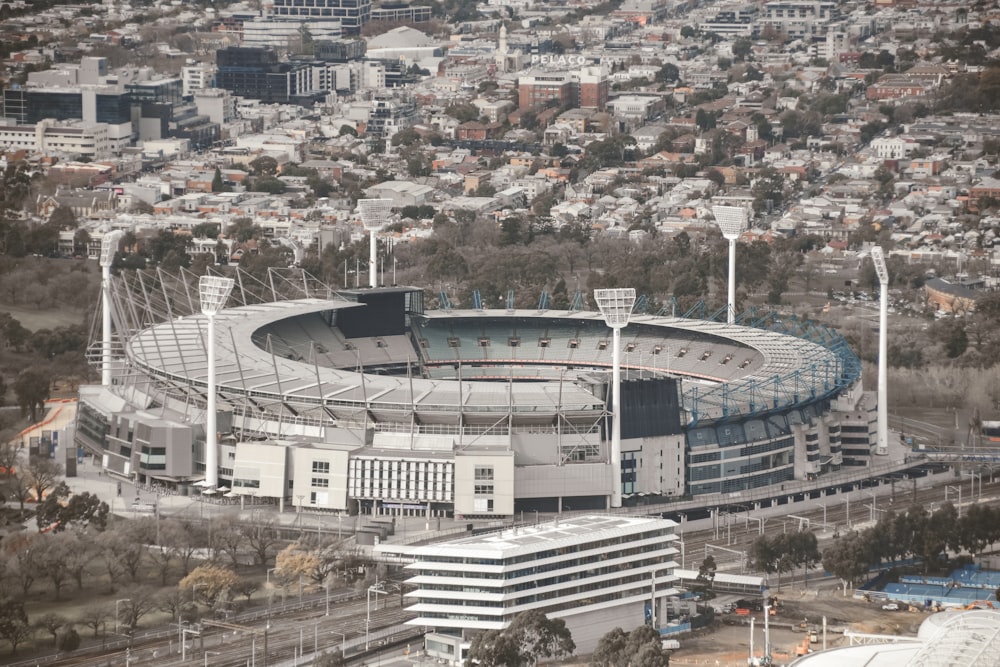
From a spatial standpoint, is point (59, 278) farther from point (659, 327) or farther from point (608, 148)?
point (608, 148)

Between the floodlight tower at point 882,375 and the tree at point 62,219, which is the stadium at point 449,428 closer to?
the floodlight tower at point 882,375

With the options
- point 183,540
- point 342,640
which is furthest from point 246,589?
point 342,640

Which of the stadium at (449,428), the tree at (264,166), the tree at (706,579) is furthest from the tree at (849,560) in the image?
the tree at (264,166)

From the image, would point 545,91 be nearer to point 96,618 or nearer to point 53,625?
point 96,618

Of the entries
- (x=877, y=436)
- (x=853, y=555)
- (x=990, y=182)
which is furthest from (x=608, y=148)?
(x=853, y=555)

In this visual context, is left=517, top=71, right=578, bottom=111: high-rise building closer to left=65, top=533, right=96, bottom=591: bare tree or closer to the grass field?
the grass field

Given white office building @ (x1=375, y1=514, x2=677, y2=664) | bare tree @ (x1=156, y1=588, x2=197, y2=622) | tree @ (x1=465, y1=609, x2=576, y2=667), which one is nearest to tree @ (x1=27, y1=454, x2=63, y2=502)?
bare tree @ (x1=156, y1=588, x2=197, y2=622)
